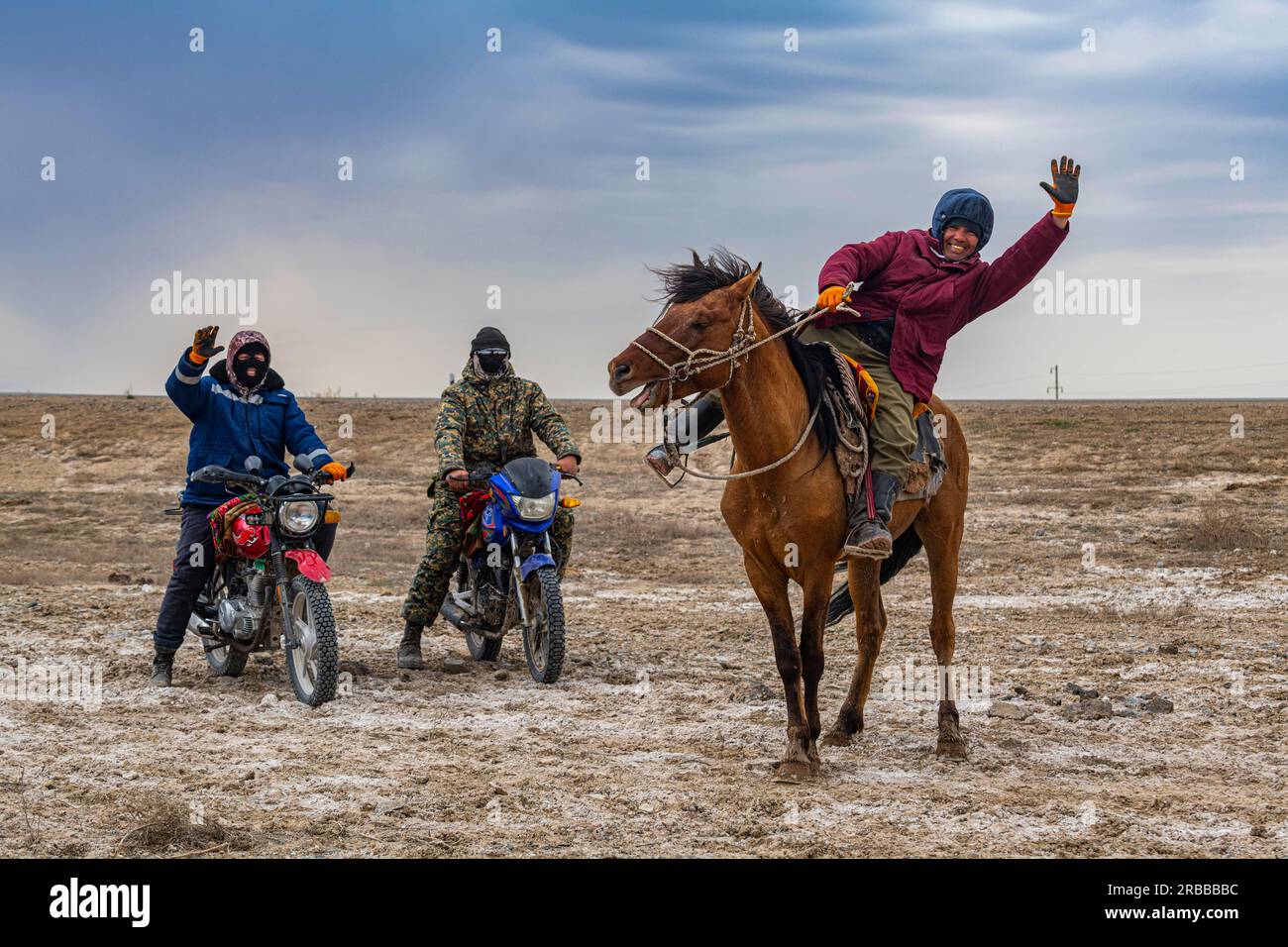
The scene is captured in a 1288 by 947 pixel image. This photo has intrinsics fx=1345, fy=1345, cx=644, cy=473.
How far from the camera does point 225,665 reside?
9016 millimetres

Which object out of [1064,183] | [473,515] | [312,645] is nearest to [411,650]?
[473,515]

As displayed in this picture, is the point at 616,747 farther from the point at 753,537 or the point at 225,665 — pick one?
the point at 225,665

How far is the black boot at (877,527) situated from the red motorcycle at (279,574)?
3151 millimetres

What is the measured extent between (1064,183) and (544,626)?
4306 millimetres

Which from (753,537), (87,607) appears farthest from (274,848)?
(87,607)

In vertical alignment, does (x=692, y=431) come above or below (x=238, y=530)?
above

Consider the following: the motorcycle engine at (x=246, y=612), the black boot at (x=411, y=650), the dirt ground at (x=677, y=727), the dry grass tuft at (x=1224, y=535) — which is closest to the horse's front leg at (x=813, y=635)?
the dirt ground at (x=677, y=727)

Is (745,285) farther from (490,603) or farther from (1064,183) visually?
(490,603)

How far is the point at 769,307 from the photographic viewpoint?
6.85 m

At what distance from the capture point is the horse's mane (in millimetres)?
6605

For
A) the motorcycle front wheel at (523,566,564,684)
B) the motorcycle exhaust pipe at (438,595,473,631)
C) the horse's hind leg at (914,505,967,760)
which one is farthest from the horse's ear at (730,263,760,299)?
the motorcycle exhaust pipe at (438,595,473,631)

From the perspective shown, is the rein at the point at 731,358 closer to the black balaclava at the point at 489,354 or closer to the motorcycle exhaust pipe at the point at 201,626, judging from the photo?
the black balaclava at the point at 489,354

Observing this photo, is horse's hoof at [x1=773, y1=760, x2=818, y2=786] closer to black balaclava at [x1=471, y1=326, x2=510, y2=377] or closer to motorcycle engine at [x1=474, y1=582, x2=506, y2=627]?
motorcycle engine at [x1=474, y1=582, x2=506, y2=627]

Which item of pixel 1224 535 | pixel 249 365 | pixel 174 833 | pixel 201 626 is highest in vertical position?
pixel 249 365
